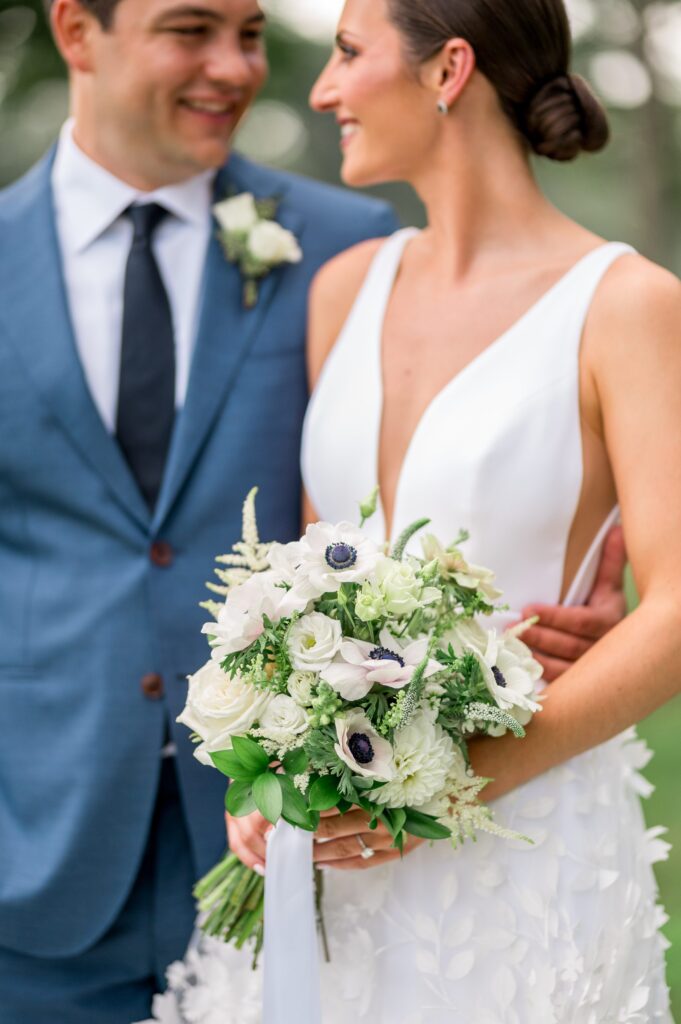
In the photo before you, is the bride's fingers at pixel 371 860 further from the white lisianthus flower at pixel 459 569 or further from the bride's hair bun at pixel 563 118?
the bride's hair bun at pixel 563 118

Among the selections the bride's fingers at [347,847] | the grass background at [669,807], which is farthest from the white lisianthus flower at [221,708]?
the grass background at [669,807]

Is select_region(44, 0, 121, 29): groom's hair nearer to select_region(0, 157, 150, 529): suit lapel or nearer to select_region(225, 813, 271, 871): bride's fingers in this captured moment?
select_region(0, 157, 150, 529): suit lapel

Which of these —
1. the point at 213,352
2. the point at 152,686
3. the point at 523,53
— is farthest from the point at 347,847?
the point at 523,53

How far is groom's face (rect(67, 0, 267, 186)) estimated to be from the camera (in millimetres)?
3387

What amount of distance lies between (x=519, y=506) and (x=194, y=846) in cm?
120

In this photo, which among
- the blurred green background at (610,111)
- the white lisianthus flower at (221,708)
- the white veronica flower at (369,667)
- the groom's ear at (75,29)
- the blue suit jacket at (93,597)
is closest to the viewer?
the white veronica flower at (369,667)

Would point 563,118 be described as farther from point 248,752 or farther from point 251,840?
point 251,840

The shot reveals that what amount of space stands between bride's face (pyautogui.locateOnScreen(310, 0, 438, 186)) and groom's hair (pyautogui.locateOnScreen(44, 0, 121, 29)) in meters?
0.78

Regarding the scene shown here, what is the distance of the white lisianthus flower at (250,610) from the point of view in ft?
7.39

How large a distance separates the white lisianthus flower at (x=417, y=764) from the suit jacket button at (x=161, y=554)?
3.54 feet

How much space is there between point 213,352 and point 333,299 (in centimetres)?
34

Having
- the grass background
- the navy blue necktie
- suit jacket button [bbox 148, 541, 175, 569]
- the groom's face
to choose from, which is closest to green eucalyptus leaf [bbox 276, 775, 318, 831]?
suit jacket button [bbox 148, 541, 175, 569]

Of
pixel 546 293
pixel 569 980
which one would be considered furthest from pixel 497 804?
pixel 546 293

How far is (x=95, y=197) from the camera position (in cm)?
342
